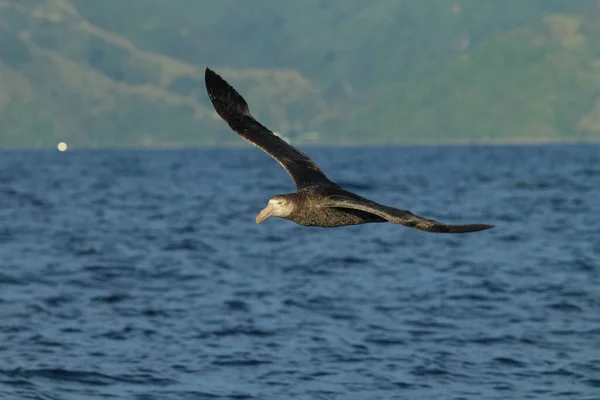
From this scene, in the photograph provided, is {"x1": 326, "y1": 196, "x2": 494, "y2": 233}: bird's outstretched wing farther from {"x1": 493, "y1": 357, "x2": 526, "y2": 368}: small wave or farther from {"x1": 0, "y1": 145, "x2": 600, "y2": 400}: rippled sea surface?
{"x1": 493, "y1": 357, "x2": 526, "y2": 368}: small wave

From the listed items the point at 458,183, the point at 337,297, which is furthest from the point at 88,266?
the point at 458,183

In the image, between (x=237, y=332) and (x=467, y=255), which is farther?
(x=467, y=255)

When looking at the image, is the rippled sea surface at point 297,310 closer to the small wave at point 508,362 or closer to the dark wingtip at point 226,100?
the small wave at point 508,362

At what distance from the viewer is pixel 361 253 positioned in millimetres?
35875

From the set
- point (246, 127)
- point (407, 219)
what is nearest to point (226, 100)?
point (246, 127)

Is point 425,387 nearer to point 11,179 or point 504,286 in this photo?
point 504,286

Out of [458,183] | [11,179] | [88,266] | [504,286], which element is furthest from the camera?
[11,179]

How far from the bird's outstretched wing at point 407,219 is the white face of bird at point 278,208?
47.6 inches

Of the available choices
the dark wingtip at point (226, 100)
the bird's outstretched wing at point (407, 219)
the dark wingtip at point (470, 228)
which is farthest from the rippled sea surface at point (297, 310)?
the dark wingtip at point (470, 228)

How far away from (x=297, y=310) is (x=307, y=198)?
10119 mm

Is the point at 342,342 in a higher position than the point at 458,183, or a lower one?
lower

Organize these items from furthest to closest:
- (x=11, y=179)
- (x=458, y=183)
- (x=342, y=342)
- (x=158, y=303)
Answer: (x=11, y=179) → (x=458, y=183) → (x=158, y=303) → (x=342, y=342)

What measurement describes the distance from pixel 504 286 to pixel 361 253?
27.6 ft

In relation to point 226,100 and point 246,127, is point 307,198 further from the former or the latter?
point 226,100
